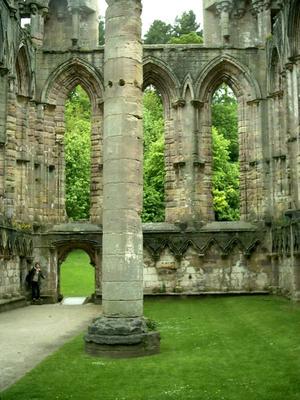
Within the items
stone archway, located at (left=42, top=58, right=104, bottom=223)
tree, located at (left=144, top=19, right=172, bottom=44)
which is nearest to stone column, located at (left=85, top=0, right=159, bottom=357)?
stone archway, located at (left=42, top=58, right=104, bottom=223)

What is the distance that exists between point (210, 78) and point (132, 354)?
549 inches

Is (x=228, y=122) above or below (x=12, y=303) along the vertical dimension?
above

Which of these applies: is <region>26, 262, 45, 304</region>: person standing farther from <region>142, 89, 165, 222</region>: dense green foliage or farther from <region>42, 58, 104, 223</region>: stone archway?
<region>142, 89, 165, 222</region>: dense green foliage

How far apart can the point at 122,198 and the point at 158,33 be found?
1463 inches

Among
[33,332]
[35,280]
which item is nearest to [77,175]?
[35,280]

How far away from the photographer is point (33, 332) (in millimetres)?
11359

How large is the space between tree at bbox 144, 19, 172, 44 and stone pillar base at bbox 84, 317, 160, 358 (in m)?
37.2

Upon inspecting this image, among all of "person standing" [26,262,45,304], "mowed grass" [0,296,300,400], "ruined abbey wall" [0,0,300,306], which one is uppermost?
"ruined abbey wall" [0,0,300,306]

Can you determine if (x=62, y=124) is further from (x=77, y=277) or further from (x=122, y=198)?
(x=122, y=198)

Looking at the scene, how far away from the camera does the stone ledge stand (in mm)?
15814

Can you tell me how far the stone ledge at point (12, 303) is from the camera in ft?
51.9

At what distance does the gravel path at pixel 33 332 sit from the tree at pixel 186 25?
103 feet

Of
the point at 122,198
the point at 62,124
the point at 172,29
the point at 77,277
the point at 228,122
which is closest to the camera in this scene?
the point at 122,198

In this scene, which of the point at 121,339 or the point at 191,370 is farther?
the point at 121,339
